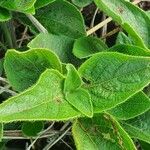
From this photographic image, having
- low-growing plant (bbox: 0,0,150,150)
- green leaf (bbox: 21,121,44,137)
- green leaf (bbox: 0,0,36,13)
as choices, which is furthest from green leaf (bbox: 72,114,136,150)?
green leaf (bbox: 0,0,36,13)

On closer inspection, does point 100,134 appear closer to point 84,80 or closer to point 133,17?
point 84,80

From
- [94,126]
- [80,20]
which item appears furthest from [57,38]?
[94,126]

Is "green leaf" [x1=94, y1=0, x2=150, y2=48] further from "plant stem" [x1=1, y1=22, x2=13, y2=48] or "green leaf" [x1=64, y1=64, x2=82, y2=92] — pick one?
"plant stem" [x1=1, y1=22, x2=13, y2=48]

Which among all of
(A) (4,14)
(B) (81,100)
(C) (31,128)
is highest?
(A) (4,14)

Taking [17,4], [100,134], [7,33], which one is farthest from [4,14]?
[100,134]

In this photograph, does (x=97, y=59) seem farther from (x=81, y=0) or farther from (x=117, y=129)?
(x=81, y=0)

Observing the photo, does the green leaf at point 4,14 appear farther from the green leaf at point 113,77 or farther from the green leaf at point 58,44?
the green leaf at point 113,77
